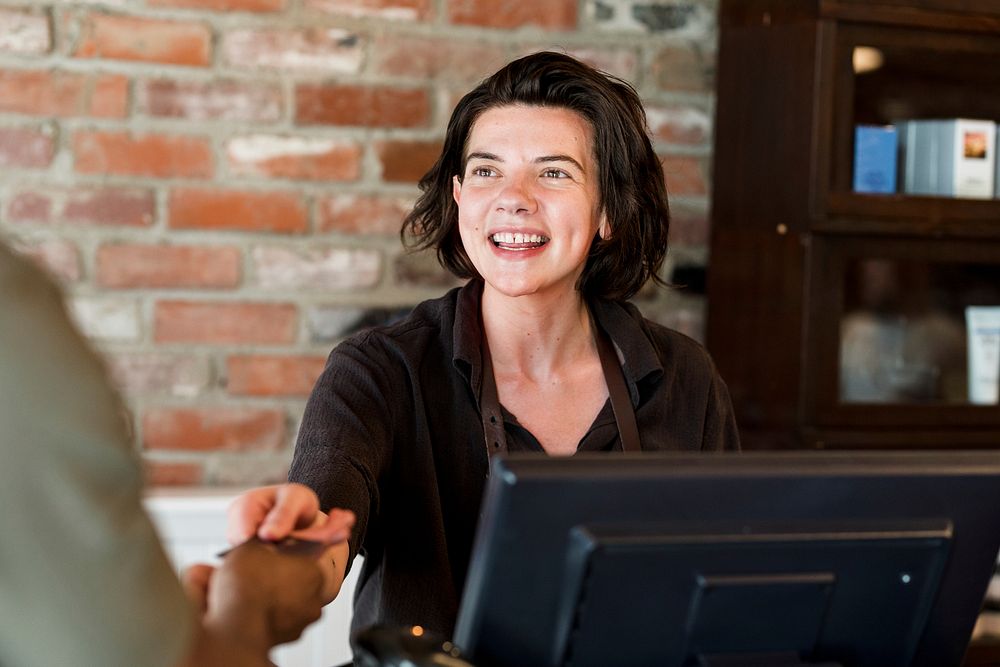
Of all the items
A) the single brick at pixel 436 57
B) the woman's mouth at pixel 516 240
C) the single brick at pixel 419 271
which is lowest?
the single brick at pixel 419 271

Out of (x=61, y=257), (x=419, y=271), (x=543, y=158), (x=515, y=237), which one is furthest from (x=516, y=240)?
(x=61, y=257)

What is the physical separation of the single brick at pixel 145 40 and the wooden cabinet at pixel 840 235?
3.33 ft

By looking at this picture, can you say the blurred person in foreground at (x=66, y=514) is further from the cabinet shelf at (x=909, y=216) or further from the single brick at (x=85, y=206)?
the cabinet shelf at (x=909, y=216)

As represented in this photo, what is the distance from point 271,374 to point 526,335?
67 cm

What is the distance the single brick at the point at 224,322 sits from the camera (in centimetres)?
226

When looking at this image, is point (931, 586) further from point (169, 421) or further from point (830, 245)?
point (169, 421)

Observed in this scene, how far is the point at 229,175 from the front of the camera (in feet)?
7.42

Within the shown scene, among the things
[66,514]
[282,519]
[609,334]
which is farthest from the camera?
[609,334]

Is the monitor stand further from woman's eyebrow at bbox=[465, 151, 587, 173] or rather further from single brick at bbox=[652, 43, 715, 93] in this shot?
single brick at bbox=[652, 43, 715, 93]

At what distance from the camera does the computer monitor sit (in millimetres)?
836

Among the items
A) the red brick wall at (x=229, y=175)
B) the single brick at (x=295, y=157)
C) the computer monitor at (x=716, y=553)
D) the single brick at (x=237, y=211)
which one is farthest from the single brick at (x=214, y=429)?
the computer monitor at (x=716, y=553)

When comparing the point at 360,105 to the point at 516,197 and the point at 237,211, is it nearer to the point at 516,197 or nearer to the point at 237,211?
the point at 237,211

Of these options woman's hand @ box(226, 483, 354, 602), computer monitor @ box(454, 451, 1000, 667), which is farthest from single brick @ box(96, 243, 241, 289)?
computer monitor @ box(454, 451, 1000, 667)

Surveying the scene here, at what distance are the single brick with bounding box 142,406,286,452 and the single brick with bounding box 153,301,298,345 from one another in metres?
0.13
